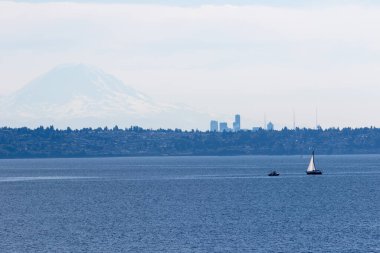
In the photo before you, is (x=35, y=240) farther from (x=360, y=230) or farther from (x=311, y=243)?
(x=360, y=230)

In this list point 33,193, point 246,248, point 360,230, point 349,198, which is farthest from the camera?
point 33,193

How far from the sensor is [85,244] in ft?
317

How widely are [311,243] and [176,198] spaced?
70489mm

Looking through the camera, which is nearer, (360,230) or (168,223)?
(360,230)

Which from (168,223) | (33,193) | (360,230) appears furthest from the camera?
(33,193)

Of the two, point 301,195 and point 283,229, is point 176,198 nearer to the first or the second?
point 301,195

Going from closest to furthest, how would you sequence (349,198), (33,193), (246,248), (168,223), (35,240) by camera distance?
(246,248)
(35,240)
(168,223)
(349,198)
(33,193)

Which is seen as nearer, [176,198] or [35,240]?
[35,240]

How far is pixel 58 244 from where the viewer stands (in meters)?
96.9

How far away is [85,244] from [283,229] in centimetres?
2604

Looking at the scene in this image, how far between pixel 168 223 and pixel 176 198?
4769cm

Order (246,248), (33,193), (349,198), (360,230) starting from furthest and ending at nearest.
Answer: (33,193), (349,198), (360,230), (246,248)

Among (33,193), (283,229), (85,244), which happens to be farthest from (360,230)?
(33,193)

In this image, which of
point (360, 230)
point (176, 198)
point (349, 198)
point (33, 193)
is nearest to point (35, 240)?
point (360, 230)
